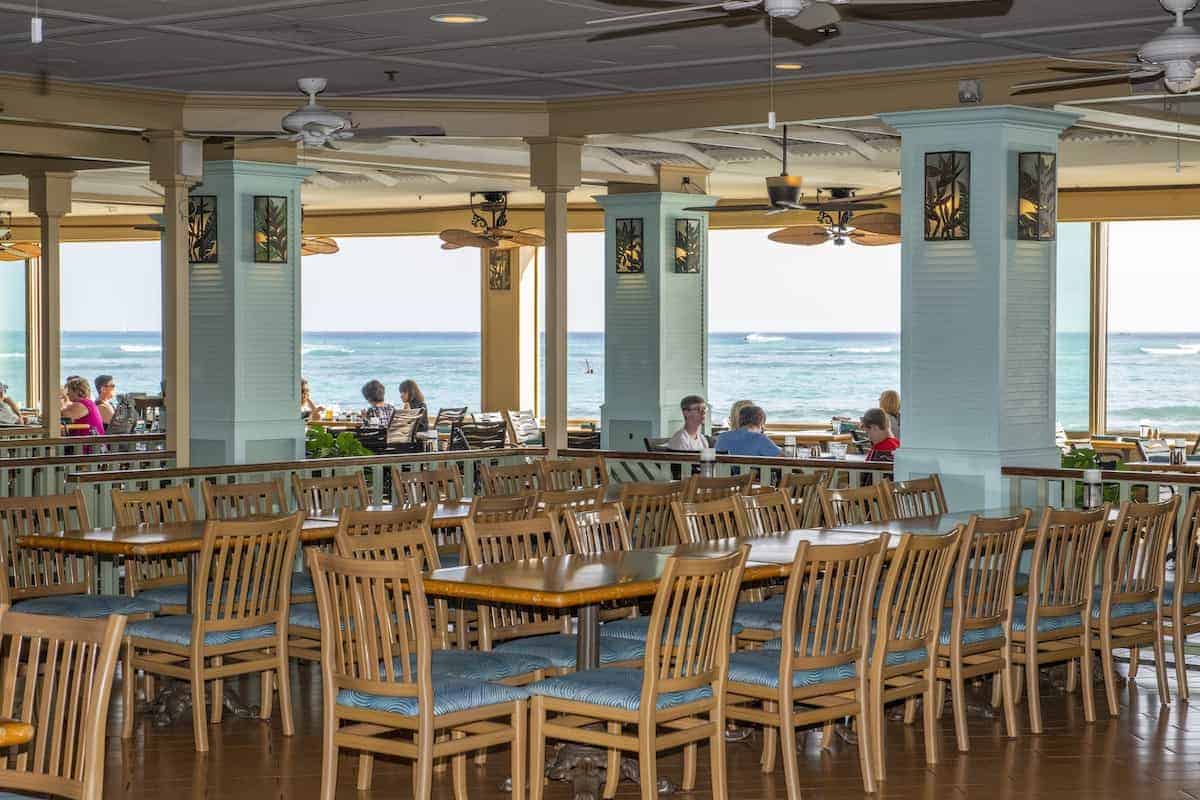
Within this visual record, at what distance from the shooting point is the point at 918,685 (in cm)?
617

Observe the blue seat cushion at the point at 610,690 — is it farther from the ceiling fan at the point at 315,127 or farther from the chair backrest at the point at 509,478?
the ceiling fan at the point at 315,127

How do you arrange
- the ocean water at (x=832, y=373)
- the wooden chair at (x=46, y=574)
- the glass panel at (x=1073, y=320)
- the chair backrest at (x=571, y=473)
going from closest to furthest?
the wooden chair at (x=46, y=574) → the chair backrest at (x=571, y=473) → the glass panel at (x=1073, y=320) → the ocean water at (x=832, y=373)

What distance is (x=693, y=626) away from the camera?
5.23m

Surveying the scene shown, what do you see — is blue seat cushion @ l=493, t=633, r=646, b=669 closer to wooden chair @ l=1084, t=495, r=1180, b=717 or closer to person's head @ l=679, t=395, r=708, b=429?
wooden chair @ l=1084, t=495, r=1180, b=717

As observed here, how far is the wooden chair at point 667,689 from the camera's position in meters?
5.09

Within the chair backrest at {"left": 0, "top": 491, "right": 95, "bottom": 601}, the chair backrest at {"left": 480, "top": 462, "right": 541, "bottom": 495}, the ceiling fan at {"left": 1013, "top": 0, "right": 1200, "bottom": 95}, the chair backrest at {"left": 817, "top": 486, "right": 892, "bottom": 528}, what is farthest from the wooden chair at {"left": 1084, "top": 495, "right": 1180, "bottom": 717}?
the chair backrest at {"left": 0, "top": 491, "right": 95, "bottom": 601}

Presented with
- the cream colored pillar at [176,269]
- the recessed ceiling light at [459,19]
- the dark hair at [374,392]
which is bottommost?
the dark hair at [374,392]

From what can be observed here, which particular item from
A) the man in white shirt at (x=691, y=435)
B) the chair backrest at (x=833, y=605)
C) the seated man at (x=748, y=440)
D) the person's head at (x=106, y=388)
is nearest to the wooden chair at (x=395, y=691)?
the chair backrest at (x=833, y=605)

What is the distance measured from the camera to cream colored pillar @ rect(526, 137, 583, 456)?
11078mm

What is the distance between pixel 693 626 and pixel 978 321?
16.3ft

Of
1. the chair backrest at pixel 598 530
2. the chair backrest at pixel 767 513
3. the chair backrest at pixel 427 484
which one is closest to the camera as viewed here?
the chair backrest at pixel 598 530

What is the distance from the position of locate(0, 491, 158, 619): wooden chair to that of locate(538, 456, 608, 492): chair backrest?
2.64 m

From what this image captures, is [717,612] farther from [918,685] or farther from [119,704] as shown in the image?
[119,704]

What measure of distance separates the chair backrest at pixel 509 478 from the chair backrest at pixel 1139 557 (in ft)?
10.8
